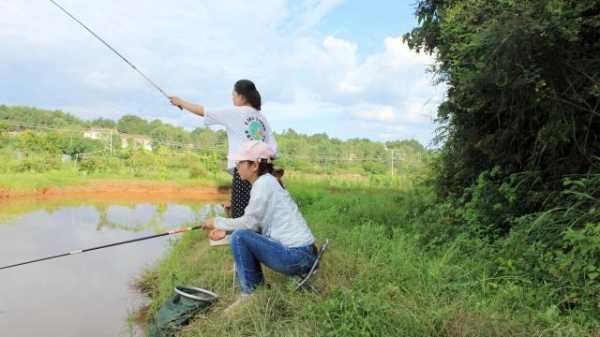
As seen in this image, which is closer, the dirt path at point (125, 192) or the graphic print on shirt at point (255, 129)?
the graphic print on shirt at point (255, 129)

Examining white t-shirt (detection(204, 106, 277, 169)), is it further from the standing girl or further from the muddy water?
the muddy water

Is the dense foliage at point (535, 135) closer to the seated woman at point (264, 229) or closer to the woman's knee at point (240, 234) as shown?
the seated woman at point (264, 229)

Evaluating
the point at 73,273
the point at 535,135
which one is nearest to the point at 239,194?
the point at 535,135

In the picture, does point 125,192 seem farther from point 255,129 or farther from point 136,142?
point 255,129

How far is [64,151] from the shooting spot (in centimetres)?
1533

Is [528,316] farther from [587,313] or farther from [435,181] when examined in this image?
[435,181]

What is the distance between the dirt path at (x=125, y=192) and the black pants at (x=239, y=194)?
931 cm

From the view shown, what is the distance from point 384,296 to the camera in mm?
2555

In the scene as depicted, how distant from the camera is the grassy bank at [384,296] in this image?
2.17 meters

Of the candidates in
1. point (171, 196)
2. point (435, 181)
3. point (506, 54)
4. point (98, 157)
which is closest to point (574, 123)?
point (506, 54)

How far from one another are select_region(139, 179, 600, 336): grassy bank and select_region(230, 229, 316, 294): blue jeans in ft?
0.37

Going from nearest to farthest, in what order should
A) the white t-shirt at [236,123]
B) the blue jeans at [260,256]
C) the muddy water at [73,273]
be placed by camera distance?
the blue jeans at [260,256] → the white t-shirt at [236,123] → the muddy water at [73,273]

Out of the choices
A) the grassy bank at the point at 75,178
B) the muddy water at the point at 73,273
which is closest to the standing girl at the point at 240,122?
the muddy water at the point at 73,273

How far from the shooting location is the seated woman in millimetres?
2421
